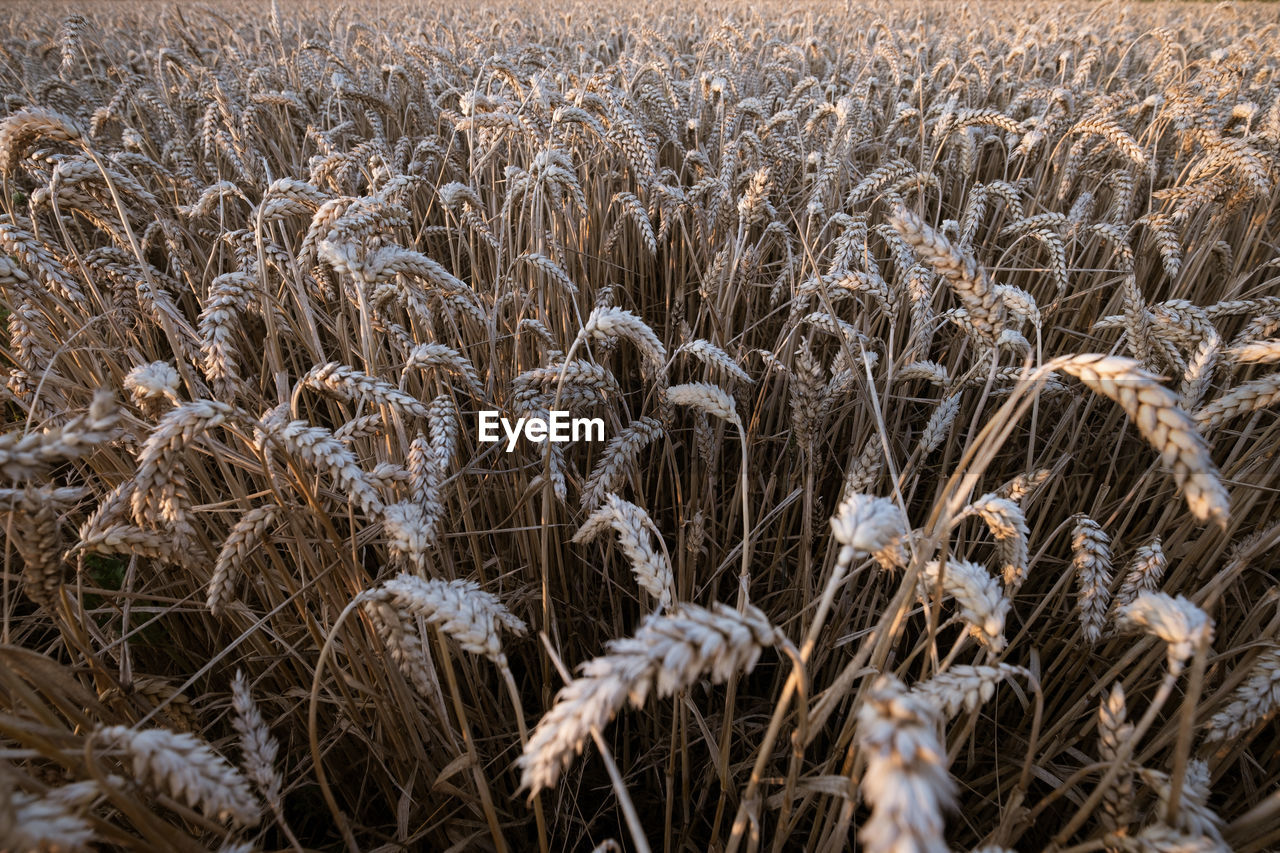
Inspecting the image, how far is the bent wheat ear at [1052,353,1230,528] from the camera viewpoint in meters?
0.64

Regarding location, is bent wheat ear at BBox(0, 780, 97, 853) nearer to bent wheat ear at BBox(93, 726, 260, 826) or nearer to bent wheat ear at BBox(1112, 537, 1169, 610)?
bent wheat ear at BBox(93, 726, 260, 826)

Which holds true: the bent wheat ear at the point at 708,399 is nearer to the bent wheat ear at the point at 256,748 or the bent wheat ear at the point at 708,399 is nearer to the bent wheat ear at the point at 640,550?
the bent wheat ear at the point at 640,550

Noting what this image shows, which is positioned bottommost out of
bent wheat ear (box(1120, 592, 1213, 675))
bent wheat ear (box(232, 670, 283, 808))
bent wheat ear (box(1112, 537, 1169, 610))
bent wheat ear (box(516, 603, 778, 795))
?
bent wheat ear (box(1112, 537, 1169, 610))

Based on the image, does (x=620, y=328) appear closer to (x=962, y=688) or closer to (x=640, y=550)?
(x=640, y=550)

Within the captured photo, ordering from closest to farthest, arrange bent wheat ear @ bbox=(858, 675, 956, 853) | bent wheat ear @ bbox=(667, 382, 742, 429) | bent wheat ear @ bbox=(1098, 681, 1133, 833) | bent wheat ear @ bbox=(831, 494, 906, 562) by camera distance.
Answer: bent wheat ear @ bbox=(858, 675, 956, 853) < bent wheat ear @ bbox=(831, 494, 906, 562) < bent wheat ear @ bbox=(1098, 681, 1133, 833) < bent wheat ear @ bbox=(667, 382, 742, 429)

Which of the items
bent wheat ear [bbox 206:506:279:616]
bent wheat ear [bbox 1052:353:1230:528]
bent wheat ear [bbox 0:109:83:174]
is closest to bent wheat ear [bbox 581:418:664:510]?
bent wheat ear [bbox 206:506:279:616]

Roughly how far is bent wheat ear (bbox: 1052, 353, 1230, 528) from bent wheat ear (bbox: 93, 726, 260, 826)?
40.0 inches

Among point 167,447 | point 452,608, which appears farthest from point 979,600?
point 167,447

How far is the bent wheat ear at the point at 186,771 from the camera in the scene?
0.65 metres

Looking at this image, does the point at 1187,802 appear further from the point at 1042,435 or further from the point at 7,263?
the point at 7,263

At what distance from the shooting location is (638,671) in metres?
0.55

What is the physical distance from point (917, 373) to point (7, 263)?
6.08 ft

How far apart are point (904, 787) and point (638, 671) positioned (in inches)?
8.8

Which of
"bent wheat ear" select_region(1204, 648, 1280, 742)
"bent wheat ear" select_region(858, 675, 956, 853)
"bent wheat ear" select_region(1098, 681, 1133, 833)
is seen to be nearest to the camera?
"bent wheat ear" select_region(858, 675, 956, 853)
